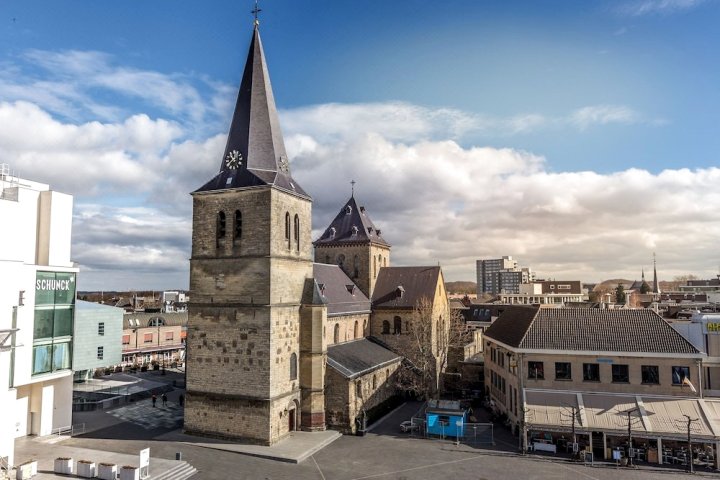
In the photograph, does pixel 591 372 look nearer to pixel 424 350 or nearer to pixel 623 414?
pixel 623 414

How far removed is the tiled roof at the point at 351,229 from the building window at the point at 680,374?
99.7ft

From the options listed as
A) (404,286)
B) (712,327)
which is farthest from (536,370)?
(404,286)

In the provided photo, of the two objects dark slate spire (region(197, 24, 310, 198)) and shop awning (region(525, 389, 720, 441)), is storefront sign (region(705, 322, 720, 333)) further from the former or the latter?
dark slate spire (region(197, 24, 310, 198))

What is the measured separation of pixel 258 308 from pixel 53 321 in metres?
14.9

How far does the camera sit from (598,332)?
117ft

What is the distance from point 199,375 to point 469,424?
20.5 meters

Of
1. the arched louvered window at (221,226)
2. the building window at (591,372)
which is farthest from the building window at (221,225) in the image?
the building window at (591,372)

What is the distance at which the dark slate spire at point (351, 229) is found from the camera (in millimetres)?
55312

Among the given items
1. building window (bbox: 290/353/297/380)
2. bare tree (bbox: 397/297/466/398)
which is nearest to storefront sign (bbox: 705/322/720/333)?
bare tree (bbox: 397/297/466/398)

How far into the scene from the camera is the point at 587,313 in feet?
123

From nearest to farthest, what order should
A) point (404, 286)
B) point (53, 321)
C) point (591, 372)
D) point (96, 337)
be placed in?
1. point (591, 372)
2. point (53, 321)
3. point (96, 337)
4. point (404, 286)

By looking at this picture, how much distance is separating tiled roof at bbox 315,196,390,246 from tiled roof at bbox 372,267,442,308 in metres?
4.11

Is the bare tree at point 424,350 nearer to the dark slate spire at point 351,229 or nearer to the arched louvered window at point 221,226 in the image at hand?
the dark slate spire at point 351,229

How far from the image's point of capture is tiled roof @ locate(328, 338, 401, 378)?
38219 mm
